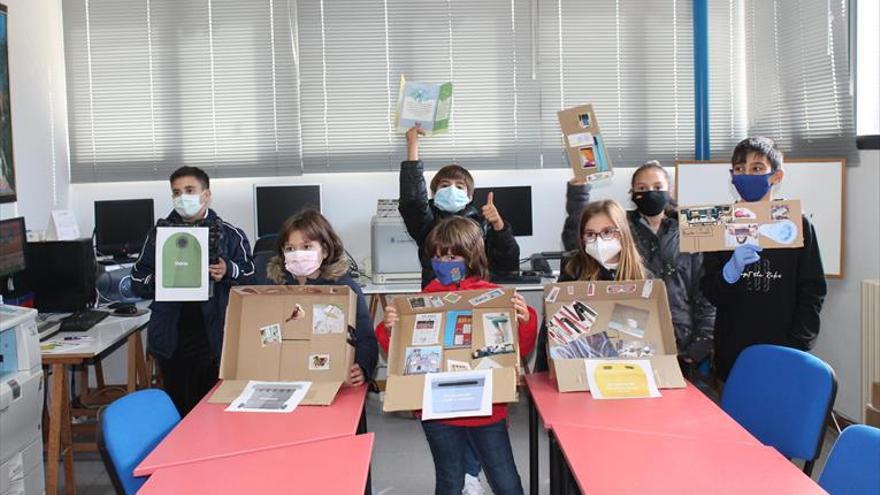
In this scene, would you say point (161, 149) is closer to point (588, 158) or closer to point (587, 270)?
point (588, 158)

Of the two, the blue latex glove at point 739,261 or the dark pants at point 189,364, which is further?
the dark pants at point 189,364

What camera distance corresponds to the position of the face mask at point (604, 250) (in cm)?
249

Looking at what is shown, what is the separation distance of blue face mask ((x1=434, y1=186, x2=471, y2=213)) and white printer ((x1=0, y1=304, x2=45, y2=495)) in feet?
5.66

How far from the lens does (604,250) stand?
2.49 meters

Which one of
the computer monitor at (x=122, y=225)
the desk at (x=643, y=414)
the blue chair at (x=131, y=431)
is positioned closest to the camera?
the blue chair at (x=131, y=431)

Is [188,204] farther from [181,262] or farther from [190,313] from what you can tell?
[190,313]

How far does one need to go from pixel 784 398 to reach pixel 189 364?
2.26 meters

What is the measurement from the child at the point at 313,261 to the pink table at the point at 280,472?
0.63 meters

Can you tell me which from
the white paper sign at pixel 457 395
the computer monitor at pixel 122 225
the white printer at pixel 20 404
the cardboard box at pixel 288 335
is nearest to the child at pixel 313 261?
the cardboard box at pixel 288 335

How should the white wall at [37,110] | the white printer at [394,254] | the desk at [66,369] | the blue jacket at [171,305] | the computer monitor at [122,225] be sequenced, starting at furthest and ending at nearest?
the computer monitor at [122,225] → the white printer at [394,254] → the white wall at [37,110] → the desk at [66,369] → the blue jacket at [171,305]

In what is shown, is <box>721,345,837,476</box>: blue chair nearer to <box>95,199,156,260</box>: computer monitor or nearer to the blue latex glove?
the blue latex glove

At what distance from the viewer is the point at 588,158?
326 cm

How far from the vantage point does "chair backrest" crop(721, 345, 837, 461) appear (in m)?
2.02

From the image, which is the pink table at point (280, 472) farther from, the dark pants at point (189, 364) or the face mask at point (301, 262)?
the dark pants at point (189, 364)
